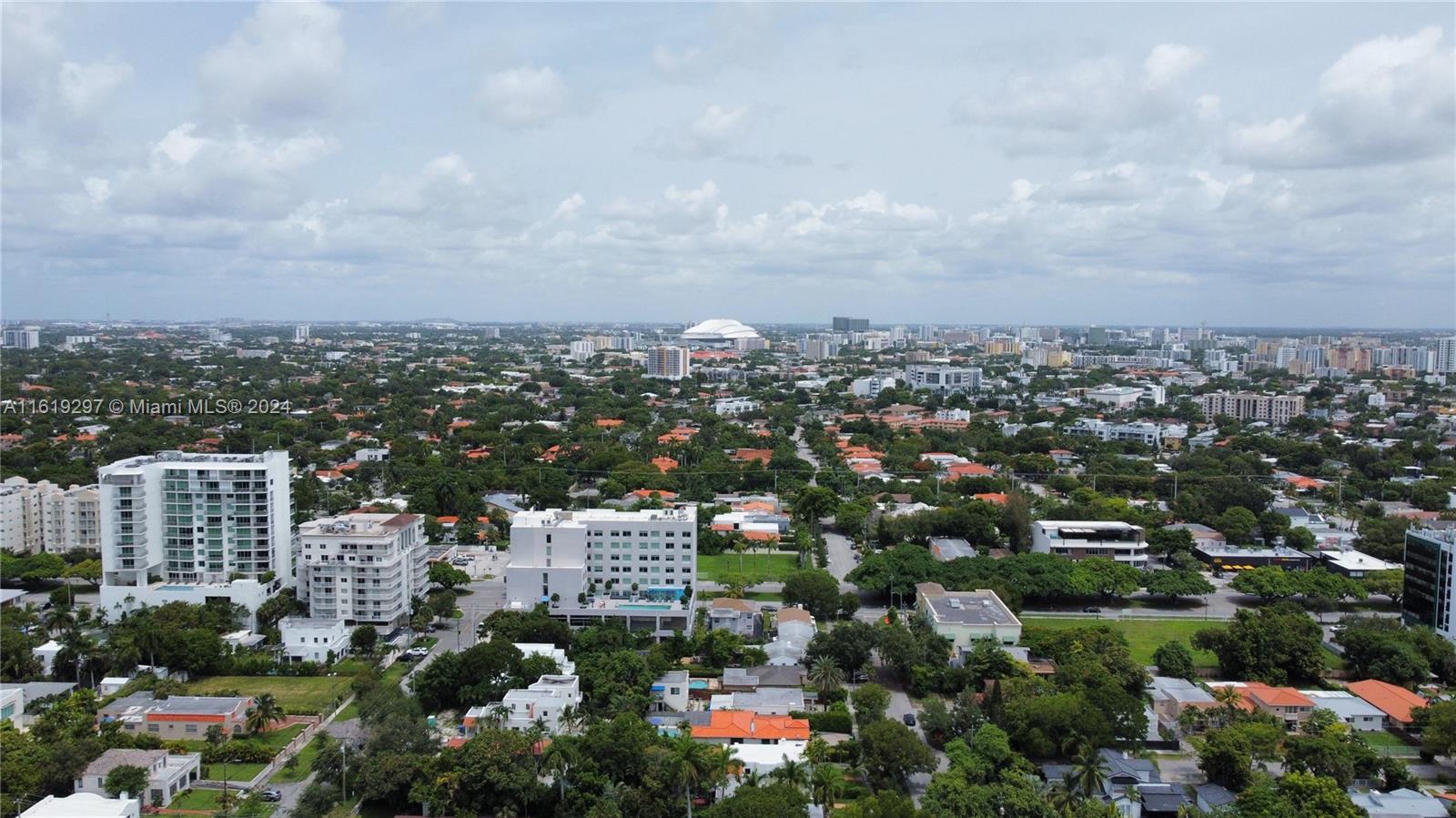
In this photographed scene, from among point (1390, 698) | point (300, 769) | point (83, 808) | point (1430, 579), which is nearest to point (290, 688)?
point (300, 769)

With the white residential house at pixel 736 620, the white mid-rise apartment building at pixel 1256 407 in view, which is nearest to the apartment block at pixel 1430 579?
the white residential house at pixel 736 620

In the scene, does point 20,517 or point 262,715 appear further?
point 20,517

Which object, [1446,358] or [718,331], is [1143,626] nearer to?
[1446,358]

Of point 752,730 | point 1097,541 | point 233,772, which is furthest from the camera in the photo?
point 1097,541

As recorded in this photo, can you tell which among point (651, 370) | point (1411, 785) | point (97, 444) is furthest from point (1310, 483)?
point (651, 370)

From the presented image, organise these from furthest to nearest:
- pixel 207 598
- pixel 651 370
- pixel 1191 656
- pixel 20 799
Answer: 1. pixel 651 370
2. pixel 207 598
3. pixel 1191 656
4. pixel 20 799

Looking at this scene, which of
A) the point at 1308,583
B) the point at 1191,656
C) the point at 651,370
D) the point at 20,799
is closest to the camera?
the point at 20,799

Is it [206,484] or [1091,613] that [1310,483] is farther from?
[206,484]

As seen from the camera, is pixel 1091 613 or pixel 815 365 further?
pixel 815 365
